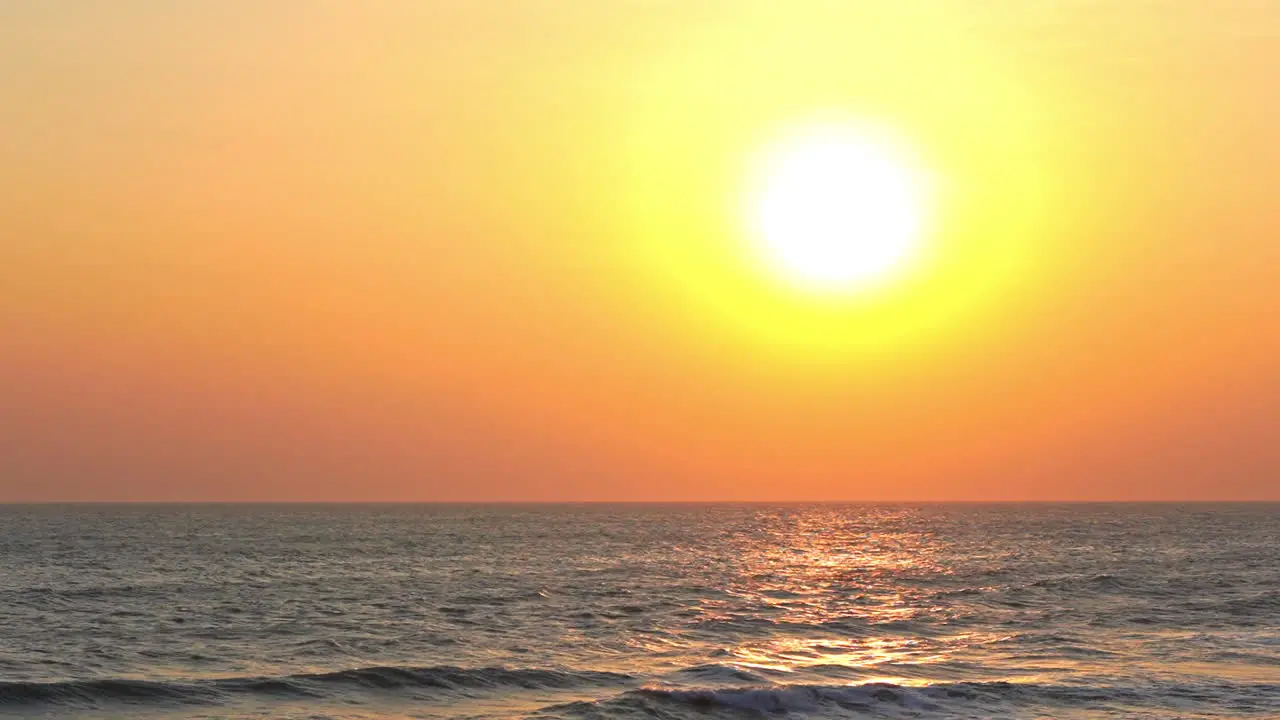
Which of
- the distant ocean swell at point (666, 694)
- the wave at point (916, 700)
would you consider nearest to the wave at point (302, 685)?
the distant ocean swell at point (666, 694)

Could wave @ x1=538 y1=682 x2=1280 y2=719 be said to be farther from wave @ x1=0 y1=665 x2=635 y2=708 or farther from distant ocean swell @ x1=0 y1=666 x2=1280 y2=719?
wave @ x1=0 y1=665 x2=635 y2=708

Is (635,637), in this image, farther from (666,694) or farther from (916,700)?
(916,700)

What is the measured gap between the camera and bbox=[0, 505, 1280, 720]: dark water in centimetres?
4000

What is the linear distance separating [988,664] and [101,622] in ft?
131

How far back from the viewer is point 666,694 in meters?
40.4

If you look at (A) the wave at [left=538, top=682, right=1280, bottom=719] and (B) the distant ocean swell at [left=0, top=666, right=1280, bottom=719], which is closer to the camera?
(A) the wave at [left=538, top=682, right=1280, bottom=719]

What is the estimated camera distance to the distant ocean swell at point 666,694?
128 feet

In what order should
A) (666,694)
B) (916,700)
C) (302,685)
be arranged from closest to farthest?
1. (916,700)
2. (666,694)
3. (302,685)

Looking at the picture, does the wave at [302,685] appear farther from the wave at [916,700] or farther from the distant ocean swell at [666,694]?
the wave at [916,700]

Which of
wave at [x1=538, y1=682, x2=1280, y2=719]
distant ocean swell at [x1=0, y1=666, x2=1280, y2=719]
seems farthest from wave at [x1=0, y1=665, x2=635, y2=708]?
wave at [x1=538, y1=682, x2=1280, y2=719]

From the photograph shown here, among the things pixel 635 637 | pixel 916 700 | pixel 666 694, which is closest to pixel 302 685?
pixel 666 694

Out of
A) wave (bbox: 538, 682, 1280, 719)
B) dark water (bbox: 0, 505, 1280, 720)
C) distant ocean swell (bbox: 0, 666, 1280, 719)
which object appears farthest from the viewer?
dark water (bbox: 0, 505, 1280, 720)

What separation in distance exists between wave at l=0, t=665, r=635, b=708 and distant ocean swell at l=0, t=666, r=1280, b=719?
0.03m

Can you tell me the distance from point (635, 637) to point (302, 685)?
16.0 meters
